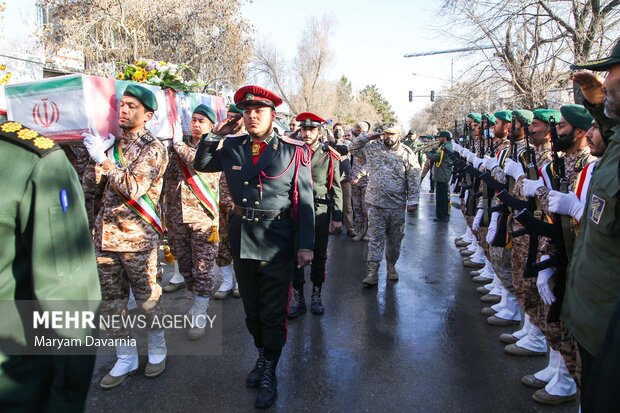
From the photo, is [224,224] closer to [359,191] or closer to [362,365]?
[362,365]

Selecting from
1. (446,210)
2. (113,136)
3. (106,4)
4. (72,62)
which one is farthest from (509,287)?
(72,62)

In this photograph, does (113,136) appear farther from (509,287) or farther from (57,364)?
(509,287)

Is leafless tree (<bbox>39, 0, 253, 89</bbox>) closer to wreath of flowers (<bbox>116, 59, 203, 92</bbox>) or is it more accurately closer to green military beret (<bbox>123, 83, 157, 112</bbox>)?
wreath of flowers (<bbox>116, 59, 203, 92</bbox>)

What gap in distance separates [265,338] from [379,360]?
1145 mm

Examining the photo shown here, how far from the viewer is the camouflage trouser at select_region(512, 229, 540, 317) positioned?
11.5 feet

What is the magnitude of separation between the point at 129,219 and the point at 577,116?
3.49 meters

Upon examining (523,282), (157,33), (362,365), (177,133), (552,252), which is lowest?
(362,365)

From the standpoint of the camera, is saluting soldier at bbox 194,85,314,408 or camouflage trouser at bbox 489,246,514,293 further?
camouflage trouser at bbox 489,246,514,293

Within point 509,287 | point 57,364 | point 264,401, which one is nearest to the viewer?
point 57,364

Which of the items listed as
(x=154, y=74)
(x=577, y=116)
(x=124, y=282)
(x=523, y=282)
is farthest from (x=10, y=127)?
(x=523, y=282)

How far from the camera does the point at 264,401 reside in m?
2.94

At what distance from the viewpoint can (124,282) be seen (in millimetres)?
3273

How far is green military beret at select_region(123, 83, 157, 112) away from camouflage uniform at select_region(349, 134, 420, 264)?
3023 mm

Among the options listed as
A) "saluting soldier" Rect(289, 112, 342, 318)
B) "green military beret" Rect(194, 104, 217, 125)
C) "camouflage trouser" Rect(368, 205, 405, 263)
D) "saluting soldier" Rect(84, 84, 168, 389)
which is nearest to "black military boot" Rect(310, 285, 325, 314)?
"saluting soldier" Rect(289, 112, 342, 318)
